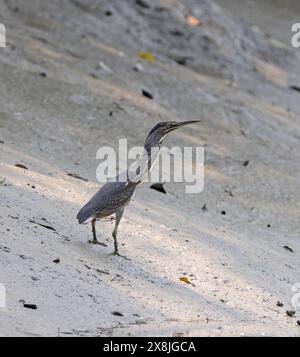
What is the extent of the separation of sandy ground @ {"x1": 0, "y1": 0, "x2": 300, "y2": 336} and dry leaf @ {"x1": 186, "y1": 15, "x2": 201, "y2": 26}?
116mm

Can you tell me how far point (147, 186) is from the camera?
10.5 metres

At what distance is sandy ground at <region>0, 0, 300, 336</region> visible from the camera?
649cm

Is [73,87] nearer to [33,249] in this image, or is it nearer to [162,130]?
[162,130]

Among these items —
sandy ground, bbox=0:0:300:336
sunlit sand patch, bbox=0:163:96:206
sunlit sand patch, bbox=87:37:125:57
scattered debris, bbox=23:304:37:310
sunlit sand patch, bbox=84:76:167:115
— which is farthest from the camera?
sunlit sand patch, bbox=87:37:125:57

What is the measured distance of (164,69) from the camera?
15125 millimetres

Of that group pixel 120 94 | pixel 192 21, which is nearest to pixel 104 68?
pixel 120 94

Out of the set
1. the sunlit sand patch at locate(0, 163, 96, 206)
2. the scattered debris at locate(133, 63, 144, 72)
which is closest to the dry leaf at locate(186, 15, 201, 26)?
the scattered debris at locate(133, 63, 144, 72)

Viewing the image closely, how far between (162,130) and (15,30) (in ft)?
23.2

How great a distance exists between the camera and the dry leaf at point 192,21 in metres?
16.7

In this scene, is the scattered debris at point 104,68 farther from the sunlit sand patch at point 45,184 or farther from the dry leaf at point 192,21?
the sunlit sand patch at point 45,184

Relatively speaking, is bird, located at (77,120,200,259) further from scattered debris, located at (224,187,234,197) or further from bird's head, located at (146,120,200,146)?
scattered debris, located at (224,187,234,197)

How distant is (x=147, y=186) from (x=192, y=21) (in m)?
6.80

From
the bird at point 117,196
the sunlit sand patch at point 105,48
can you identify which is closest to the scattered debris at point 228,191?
the bird at point 117,196

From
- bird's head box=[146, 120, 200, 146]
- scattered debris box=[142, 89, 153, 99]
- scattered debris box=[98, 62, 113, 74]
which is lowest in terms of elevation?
scattered debris box=[142, 89, 153, 99]
